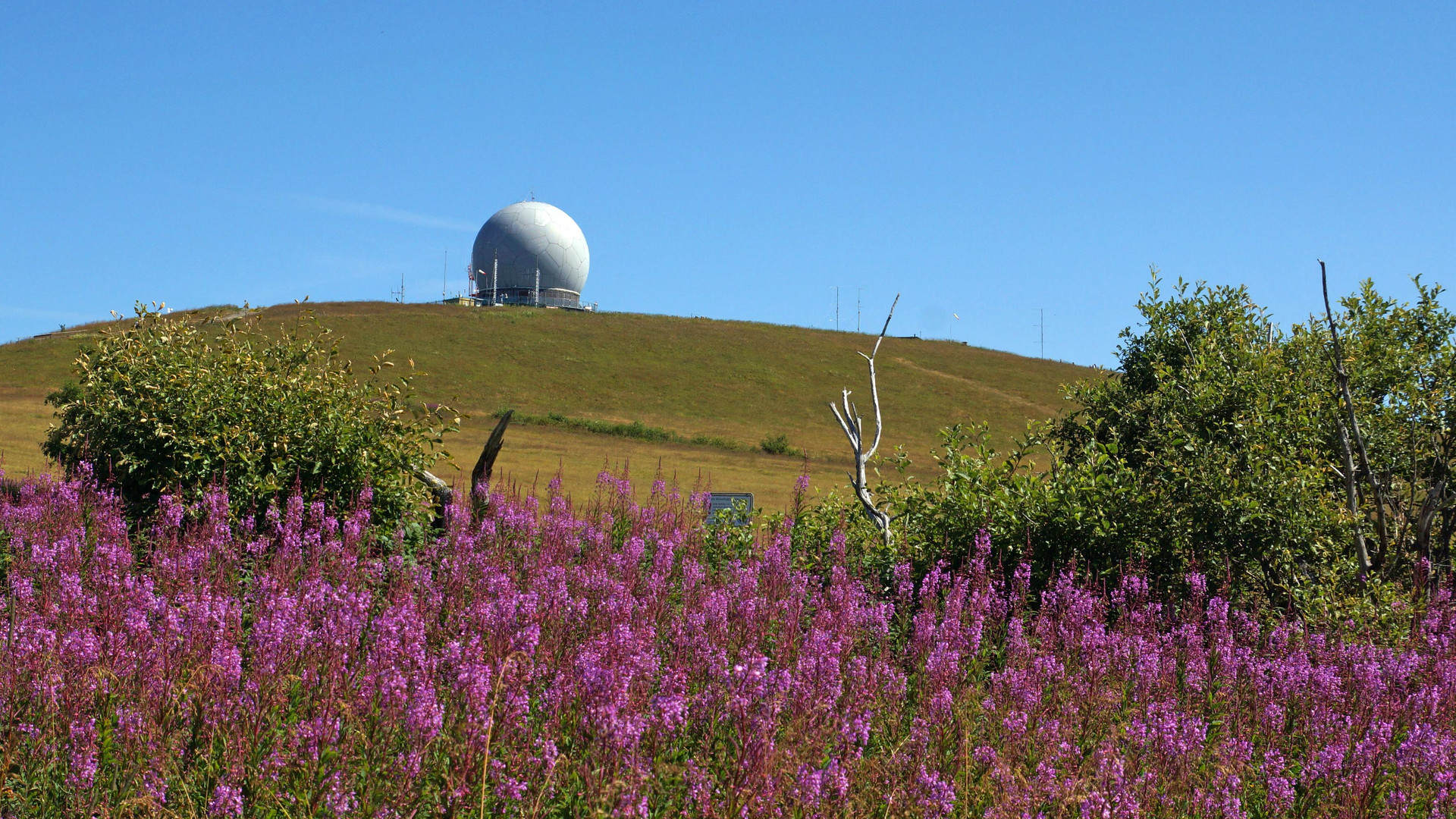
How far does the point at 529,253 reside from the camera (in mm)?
80188

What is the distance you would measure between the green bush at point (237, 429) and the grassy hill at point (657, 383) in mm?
11008

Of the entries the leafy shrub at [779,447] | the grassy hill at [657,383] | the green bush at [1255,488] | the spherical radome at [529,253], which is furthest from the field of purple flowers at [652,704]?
the spherical radome at [529,253]

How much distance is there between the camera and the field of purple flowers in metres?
3.43

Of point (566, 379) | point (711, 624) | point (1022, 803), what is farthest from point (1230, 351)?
point (566, 379)

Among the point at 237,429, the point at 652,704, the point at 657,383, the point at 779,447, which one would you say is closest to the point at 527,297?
the point at 657,383

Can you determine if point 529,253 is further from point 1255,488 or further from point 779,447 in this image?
point 1255,488

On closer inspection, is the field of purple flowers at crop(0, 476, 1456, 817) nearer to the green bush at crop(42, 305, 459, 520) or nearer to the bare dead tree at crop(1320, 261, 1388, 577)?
the bare dead tree at crop(1320, 261, 1388, 577)

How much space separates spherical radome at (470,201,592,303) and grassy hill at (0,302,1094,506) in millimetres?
6448

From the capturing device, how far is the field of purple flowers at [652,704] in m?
3.43

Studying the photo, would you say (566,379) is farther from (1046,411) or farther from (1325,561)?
(1325,561)

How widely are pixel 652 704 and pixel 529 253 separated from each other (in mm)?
78986

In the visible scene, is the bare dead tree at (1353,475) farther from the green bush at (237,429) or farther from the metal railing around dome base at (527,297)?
the metal railing around dome base at (527,297)

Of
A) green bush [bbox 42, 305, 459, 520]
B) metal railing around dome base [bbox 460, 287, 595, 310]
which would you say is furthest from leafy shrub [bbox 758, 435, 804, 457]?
metal railing around dome base [bbox 460, 287, 595, 310]

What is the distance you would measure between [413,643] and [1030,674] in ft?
10.1
